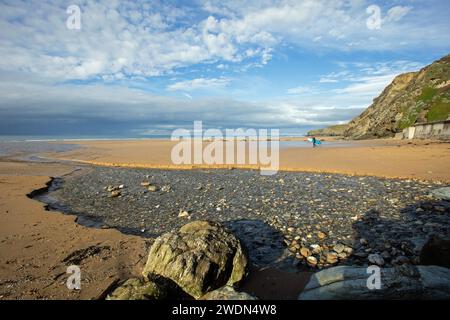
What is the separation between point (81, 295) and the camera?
14.9 feet

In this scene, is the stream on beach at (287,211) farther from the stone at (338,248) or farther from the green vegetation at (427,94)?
the green vegetation at (427,94)

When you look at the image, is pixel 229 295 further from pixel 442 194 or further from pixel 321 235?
pixel 442 194

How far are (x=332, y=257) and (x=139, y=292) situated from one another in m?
4.48

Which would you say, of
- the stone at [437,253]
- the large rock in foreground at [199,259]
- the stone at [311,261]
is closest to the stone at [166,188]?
the large rock in foreground at [199,259]

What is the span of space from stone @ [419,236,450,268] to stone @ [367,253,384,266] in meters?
0.90

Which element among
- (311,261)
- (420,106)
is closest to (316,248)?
(311,261)

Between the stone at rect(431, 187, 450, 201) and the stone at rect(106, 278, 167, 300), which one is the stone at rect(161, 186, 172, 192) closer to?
the stone at rect(106, 278, 167, 300)

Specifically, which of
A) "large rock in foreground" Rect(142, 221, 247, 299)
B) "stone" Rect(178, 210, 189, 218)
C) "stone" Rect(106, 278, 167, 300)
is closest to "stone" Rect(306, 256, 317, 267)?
"large rock in foreground" Rect(142, 221, 247, 299)

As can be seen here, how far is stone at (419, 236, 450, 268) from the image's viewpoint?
457 centimetres

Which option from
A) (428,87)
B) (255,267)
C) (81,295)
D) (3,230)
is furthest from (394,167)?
(428,87)

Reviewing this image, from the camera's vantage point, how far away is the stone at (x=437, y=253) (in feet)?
15.0

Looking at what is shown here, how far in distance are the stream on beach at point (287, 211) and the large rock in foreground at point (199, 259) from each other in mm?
1200

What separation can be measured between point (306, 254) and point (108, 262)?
4595 millimetres

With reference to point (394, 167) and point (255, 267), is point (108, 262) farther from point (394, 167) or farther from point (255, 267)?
point (394, 167)
